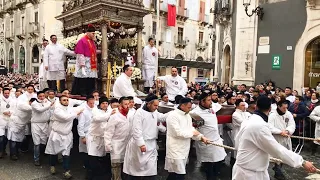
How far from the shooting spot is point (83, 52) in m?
8.75

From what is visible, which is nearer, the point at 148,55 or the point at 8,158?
the point at 8,158

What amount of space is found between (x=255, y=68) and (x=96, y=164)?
1105 cm

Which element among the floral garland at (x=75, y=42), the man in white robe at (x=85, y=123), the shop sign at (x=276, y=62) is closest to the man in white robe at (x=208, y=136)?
the man in white robe at (x=85, y=123)

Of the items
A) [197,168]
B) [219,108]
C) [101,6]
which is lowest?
[197,168]

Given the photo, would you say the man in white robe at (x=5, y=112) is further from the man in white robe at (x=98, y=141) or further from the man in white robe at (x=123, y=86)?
the man in white robe at (x=123, y=86)

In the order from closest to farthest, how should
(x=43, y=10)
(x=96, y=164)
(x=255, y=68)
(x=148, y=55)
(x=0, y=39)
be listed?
(x=96, y=164)
(x=148, y=55)
(x=255, y=68)
(x=43, y=10)
(x=0, y=39)

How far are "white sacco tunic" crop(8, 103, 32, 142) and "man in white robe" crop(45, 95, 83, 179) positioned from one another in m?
1.52

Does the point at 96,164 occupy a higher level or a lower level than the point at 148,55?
lower

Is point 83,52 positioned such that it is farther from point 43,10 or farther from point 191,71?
point 191,71

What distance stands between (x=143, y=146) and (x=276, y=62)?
433 inches

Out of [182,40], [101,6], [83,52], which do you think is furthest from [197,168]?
[182,40]

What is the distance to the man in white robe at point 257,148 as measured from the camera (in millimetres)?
4026

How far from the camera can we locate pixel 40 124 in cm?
783

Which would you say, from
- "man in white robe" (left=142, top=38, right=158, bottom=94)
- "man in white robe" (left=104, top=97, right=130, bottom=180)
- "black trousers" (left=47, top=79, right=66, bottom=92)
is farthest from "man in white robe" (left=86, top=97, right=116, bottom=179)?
"man in white robe" (left=142, top=38, right=158, bottom=94)
